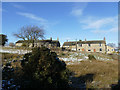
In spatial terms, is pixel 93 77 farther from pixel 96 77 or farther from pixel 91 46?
pixel 91 46

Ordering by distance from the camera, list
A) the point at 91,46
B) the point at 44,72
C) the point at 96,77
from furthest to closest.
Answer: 1. the point at 91,46
2. the point at 96,77
3. the point at 44,72

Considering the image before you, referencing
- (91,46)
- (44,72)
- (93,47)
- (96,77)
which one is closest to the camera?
(44,72)

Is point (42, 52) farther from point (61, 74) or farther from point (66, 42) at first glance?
point (66, 42)

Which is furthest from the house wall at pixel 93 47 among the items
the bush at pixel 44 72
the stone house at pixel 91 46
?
the bush at pixel 44 72

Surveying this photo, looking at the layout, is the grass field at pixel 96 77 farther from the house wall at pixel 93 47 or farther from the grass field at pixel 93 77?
the house wall at pixel 93 47

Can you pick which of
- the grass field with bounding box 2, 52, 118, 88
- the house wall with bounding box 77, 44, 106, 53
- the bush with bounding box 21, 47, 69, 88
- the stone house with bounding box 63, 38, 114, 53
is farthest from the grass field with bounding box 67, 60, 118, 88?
the house wall with bounding box 77, 44, 106, 53

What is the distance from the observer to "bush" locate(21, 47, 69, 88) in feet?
11.2

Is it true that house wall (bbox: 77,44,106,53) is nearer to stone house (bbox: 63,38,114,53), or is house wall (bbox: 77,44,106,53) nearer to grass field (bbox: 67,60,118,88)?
stone house (bbox: 63,38,114,53)

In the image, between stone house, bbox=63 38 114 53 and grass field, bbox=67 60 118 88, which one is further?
stone house, bbox=63 38 114 53

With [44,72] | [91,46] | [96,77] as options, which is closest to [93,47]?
[91,46]

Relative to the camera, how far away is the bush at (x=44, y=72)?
3428mm

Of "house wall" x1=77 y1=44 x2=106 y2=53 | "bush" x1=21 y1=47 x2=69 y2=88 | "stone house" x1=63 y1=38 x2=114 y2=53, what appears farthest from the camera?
"stone house" x1=63 y1=38 x2=114 y2=53

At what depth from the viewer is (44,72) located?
3.48m

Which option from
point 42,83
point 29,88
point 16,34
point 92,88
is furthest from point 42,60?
point 16,34
